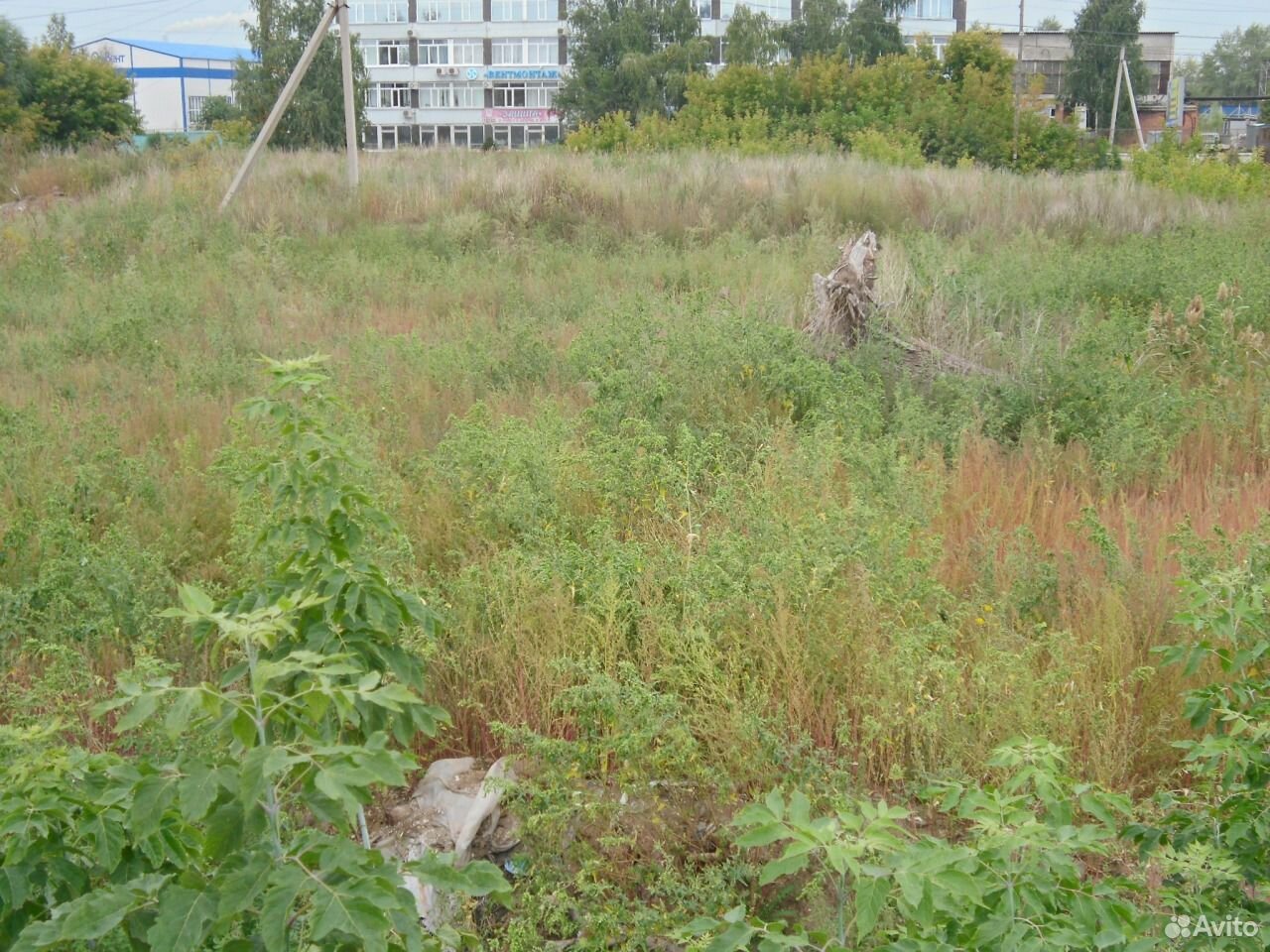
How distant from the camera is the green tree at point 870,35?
53281mm

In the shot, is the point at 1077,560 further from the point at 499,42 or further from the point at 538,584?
the point at 499,42

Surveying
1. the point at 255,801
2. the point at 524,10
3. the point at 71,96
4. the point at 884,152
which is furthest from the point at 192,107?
the point at 255,801

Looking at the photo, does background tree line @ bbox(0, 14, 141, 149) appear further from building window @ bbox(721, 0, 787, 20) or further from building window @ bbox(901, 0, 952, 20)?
building window @ bbox(901, 0, 952, 20)

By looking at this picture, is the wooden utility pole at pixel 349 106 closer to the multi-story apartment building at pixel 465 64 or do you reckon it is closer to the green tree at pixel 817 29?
the green tree at pixel 817 29

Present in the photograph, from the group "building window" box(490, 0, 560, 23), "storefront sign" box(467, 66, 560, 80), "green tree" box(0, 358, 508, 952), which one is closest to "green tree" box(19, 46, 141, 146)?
"green tree" box(0, 358, 508, 952)

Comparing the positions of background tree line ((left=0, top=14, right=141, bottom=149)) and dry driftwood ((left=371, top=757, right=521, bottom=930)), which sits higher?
background tree line ((left=0, top=14, right=141, bottom=149))

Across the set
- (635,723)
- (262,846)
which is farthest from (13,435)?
(262,846)

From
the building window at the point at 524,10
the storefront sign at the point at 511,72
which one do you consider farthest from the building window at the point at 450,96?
the building window at the point at 524,10

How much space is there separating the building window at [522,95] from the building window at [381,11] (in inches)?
265

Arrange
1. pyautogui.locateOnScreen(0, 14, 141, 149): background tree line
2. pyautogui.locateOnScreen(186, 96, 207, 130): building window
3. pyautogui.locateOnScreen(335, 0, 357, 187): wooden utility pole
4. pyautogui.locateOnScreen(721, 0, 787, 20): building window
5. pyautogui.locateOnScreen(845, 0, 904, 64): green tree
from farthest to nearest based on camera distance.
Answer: pyautogui.locateOnScreen(186, 96, 207, 130): building window → pyautogui.locateOnScreen(721, 0, 787, 20): building window → pyautogui.locateOnScreen(845, 0, 904, 64): green tree → pyautogui.locateOnScreen(0, 14, 141, 149): background tree line → pyautogui.locateOnScreen(335, 0, 357, 187): wooden utility pole

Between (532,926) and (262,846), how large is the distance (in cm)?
108

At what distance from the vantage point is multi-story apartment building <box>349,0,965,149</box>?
67.1m

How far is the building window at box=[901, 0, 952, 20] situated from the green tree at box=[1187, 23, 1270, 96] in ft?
204

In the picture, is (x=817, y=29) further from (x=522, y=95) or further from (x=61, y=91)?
(x=61, y=91)
